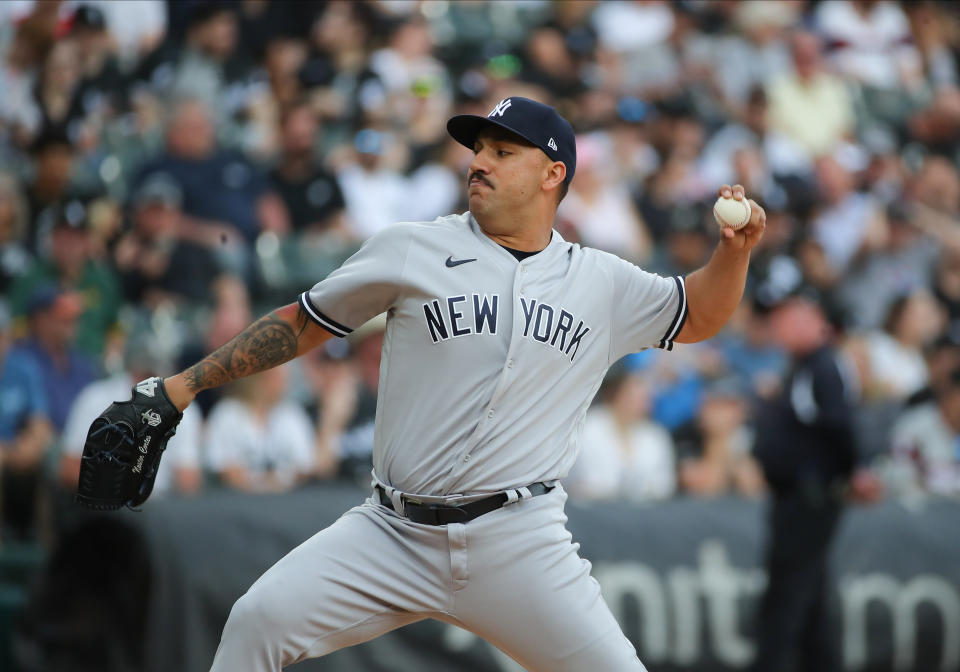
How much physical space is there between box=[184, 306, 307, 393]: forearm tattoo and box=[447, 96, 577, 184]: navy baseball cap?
838 millimetres

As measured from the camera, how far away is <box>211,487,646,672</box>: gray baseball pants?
3.78 metres

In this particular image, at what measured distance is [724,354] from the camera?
31.5ft

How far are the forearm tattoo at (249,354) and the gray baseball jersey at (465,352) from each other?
0.11m

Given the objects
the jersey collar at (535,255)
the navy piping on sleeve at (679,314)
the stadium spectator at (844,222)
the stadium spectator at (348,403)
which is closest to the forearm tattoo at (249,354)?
the jersey collar at (535,255)

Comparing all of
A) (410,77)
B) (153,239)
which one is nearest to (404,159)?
(410,77)

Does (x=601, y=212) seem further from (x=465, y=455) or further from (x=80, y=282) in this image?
(x=465, y=455)

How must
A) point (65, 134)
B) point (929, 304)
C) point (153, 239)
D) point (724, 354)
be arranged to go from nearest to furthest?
point (153, 239) < point (65, 134) < point (724, 354) < point (929, 304)

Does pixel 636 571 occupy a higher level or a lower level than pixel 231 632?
lower

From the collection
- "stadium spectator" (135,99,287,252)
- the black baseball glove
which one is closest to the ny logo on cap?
the black baseball glove

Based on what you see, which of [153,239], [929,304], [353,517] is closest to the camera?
[353,517]

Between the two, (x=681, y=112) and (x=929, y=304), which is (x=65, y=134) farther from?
(x=929, y=304)

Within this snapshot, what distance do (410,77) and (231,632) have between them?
25.5ft

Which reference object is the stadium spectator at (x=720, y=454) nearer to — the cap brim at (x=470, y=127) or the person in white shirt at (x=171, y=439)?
the person in white shirt at (x=171, y=439)

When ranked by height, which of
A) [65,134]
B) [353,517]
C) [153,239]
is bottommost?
[353,517]
